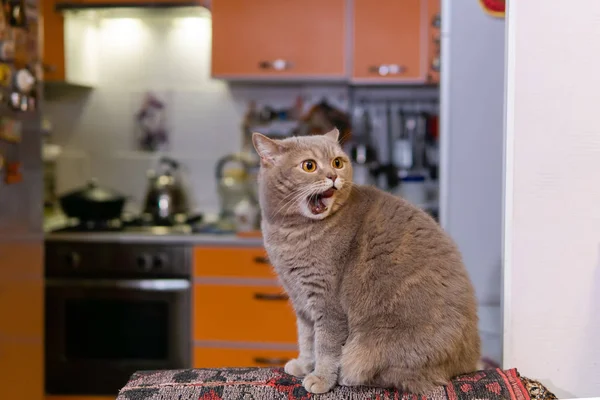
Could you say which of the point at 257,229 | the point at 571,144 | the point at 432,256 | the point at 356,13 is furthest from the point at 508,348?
the point at 356,13

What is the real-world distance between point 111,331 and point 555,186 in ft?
7.84

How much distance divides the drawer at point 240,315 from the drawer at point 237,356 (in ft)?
0.16

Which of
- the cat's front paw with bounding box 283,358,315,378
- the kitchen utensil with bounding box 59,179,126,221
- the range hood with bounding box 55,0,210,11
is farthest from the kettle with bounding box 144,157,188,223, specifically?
the cat's front paw with bounding box 283,358,315,378

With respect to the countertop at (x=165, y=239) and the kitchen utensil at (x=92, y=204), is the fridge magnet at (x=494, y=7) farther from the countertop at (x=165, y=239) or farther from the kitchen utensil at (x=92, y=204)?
the kitchen utensil at (x=92, y=204)

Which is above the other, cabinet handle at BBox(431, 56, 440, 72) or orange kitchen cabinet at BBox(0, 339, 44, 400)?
cabinet handle at BBox(431, 56, 440, 72)

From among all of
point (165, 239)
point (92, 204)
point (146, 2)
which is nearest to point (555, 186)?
point (165, 239)

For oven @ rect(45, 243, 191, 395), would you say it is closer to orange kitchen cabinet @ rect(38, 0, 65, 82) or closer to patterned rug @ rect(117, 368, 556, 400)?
orange kitchen cabinet @ rect(38, 0, 65, 82)

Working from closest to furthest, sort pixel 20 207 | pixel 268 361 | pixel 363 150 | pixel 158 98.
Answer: pixel 20 207 → pixel 268 361 → pixel 363 150 → pixel 158 98

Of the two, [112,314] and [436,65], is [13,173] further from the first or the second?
[436,65]

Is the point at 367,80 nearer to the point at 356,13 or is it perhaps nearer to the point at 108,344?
the point at 356,13

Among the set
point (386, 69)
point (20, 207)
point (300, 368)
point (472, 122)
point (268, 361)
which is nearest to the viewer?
point (300, 368)

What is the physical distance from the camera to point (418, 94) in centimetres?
367

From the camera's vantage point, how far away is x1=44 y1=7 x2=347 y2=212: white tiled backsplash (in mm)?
3729

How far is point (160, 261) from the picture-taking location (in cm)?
316
